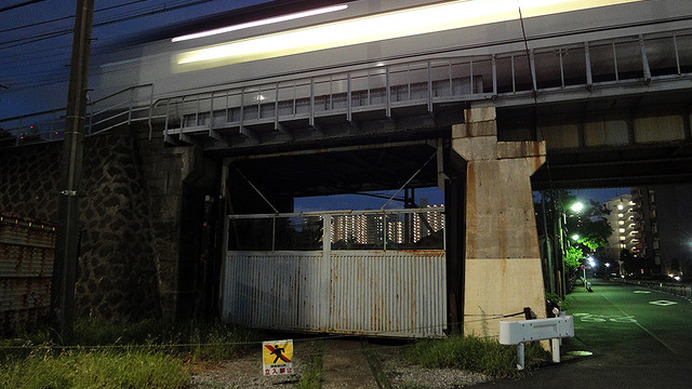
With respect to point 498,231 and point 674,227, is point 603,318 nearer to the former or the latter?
point 498,231

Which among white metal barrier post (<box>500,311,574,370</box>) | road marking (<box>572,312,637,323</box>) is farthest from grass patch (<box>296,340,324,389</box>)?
road marking (<box>572,312,637,323</box>)

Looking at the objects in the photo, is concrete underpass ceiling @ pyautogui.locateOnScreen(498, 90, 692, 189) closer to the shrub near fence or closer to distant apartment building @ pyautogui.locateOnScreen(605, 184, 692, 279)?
the shrub near fence

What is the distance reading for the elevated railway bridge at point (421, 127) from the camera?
1084cm

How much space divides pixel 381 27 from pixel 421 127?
313 centimetres

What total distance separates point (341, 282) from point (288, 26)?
8.15m

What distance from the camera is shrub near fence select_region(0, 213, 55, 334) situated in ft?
29.6

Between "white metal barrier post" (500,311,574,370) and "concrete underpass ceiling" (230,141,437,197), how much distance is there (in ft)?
20.3

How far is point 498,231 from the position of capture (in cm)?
1084

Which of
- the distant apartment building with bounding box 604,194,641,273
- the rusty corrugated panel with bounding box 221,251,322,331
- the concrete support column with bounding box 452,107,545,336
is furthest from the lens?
the distant apartment building with bounding box 604,194,641,273

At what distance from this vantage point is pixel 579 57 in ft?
38.2

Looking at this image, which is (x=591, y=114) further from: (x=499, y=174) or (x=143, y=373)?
(x=143, y=373)

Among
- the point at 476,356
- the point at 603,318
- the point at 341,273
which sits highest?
the point at 341,273

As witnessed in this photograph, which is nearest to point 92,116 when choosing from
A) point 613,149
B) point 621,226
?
point 613,149

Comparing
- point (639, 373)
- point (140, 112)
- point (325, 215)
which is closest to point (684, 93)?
point (639, 373)
